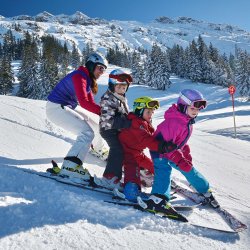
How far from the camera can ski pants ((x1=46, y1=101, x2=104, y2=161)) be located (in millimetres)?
5309

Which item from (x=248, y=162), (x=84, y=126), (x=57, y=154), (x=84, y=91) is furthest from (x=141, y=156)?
(x=248, y=162)

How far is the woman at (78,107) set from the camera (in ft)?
17.1

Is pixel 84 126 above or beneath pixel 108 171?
above

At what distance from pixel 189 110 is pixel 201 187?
1187 mm

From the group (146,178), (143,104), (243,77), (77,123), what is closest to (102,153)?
(77,123)

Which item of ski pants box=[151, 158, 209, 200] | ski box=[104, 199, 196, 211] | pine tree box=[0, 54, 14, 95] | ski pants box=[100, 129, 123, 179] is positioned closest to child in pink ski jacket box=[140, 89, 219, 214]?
ski pants box=[151, 158, 209, 200]

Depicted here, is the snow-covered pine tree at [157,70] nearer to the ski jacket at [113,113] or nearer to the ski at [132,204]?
the ski jacket at [113,113]

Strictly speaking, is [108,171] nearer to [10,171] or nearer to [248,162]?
[10,171]

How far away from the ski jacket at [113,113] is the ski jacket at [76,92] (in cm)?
27

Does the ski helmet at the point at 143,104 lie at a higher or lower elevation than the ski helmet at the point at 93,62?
lower

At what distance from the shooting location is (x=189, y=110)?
501cm

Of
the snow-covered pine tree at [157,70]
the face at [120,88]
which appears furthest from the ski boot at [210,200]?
the snow-covered pine tree at [157,70]

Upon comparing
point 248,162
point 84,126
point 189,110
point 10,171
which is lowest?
point 248,162

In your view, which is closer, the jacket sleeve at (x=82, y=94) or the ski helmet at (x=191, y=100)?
the ski helmet at (x=191, y=100)
